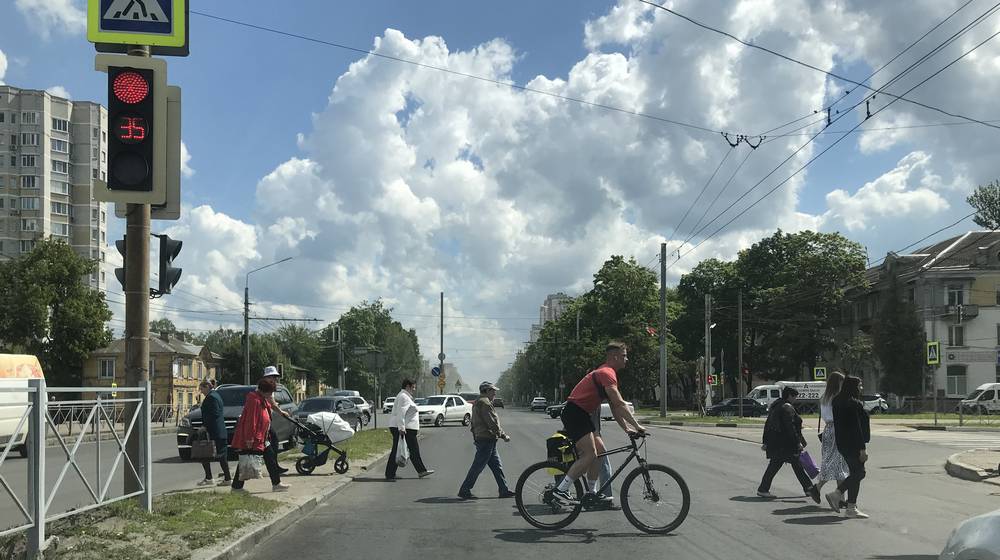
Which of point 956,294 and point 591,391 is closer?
point 591,391

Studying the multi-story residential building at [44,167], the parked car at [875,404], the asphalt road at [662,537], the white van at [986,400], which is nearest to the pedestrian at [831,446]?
the asphalt road at [662,537]

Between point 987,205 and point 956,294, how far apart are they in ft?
72.4

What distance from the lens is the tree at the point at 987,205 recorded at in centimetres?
7969

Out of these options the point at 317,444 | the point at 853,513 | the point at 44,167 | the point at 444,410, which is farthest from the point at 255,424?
the point at 44,167

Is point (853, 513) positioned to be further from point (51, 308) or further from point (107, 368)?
point (107, 368)

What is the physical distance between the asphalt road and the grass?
1.91 ft

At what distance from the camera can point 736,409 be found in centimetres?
5694

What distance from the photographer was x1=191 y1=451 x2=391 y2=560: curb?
764 centimetres

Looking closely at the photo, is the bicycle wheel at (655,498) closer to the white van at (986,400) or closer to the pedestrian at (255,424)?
the pedestrian at (255,424)

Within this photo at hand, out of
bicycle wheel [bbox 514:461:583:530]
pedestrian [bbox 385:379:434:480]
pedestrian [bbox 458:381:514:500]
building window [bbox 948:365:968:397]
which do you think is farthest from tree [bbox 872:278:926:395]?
bicycle wheel [bbox 514:461:583:530]

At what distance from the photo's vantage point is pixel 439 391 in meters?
57.1

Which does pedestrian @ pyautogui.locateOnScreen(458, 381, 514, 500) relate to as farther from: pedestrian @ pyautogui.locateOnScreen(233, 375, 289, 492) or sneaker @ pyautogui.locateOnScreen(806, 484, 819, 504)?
sneaker @ pyautogui.locateOnScreen(806, 484, 819, 504)

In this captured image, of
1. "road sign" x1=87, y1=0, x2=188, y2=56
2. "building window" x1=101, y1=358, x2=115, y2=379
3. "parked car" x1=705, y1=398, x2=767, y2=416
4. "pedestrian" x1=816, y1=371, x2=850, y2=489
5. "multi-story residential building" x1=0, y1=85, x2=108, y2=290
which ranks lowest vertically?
"parked car" x1=705, y1=398, x2=767, y2=416

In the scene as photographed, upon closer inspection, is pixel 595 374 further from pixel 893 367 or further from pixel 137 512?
pixel 893 367
